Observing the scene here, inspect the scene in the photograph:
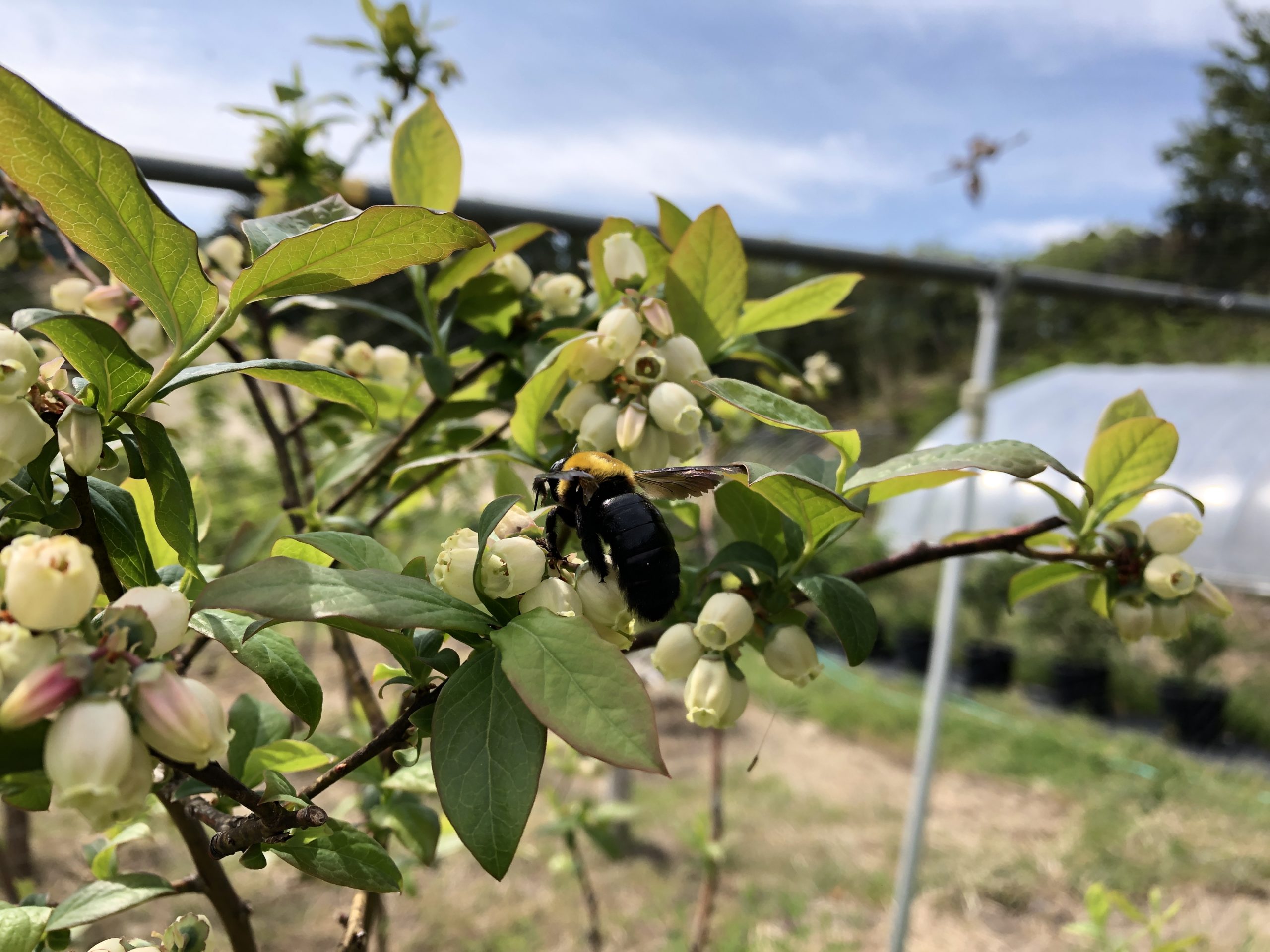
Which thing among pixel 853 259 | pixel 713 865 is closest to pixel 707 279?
pixel 853 259

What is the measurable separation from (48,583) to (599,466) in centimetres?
29

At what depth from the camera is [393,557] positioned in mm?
404

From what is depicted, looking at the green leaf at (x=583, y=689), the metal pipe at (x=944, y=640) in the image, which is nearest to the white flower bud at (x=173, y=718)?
the green leaf at (x=583, y=689)

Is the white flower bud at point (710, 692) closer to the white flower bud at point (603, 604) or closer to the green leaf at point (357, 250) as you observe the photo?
the white flower bud at point (603, 604)

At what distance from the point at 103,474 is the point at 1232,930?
3.09 m

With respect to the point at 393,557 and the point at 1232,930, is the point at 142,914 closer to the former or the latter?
the point at 393,557

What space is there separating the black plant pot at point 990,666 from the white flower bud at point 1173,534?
519 centimetres

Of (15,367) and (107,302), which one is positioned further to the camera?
(107,302)

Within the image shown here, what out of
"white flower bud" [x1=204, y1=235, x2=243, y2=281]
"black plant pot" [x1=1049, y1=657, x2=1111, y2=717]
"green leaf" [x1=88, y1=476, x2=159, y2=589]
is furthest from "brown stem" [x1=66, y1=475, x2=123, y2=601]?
"black plant pot" [x1=1049, y1=657, x2=1111, y2=717]

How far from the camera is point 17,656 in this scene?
27 centimetres

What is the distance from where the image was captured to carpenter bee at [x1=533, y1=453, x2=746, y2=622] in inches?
18.3

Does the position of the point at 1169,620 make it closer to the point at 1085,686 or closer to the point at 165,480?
the point at 165,480

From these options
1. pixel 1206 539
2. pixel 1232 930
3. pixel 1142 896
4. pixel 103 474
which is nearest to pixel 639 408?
pixel 103 474

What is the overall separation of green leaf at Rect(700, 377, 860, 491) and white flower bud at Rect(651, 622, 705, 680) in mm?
126
